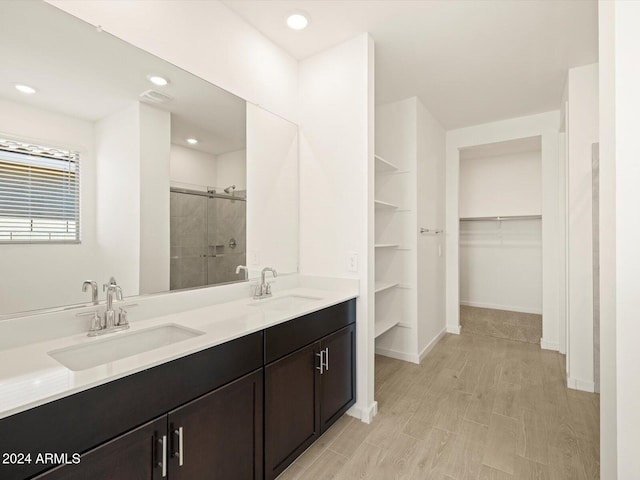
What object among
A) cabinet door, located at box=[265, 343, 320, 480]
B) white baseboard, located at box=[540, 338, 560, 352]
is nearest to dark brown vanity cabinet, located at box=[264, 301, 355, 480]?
cabinet door, located at box=[265, 343, 320, 480]

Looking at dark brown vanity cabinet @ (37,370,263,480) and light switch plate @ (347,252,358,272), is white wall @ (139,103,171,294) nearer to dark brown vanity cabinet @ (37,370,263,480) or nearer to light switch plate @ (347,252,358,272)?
dark brown vanity cabinet @ (37,370,263,480)

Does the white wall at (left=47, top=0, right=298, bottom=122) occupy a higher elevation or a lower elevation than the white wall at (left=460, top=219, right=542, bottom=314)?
higher

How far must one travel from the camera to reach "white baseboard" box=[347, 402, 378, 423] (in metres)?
2.15

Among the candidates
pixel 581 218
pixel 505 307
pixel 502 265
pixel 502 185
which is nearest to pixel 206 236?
pixel 581 218

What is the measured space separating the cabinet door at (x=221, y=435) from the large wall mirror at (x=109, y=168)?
27.2 inches

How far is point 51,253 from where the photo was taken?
1300 mm

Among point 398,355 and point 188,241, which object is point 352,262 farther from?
point 398,355

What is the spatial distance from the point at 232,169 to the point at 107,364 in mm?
1363

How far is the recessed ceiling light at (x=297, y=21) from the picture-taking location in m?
2.02

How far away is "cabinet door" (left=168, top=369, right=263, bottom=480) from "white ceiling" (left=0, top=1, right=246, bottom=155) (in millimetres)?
1333

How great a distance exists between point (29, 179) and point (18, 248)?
0.91ft

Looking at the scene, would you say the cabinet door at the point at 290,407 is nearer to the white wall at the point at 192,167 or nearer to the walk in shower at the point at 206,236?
the walk in shower at the point at 206,236

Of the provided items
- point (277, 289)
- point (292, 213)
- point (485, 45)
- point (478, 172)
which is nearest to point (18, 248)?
point (277, 289)

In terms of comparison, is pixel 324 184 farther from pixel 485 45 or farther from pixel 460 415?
pixel 460 415
